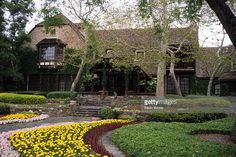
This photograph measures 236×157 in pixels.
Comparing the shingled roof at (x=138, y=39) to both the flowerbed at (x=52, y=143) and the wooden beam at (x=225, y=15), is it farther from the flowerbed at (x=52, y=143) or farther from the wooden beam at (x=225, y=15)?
the wooden beam at (x=225, y=15)

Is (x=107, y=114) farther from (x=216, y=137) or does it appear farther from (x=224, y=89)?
(x=224, y=89)

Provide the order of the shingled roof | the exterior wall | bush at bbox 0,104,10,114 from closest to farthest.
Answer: bush at bbox 0,104,10,114
the shingled roof
the exterior wall

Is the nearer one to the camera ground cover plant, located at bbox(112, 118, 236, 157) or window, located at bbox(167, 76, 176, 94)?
ground cover plant, located at bbox(112, 118, 236, 157)

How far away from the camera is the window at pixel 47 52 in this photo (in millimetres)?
42031

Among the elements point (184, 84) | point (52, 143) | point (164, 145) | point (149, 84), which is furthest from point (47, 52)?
point (164, 145)

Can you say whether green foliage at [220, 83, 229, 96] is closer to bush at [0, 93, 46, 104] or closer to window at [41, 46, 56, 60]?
window at [41, 46, 56, 60]

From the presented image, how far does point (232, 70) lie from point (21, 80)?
25.6m

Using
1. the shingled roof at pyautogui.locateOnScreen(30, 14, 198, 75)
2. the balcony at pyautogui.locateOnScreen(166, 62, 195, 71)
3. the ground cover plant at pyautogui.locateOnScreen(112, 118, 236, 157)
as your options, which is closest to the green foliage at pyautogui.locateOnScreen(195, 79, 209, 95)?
the balcony at pyautogui.locateOnScreen(166, 62, 195, 71)

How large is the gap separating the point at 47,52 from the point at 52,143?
3206 cm

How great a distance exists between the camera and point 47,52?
4250 centimetres

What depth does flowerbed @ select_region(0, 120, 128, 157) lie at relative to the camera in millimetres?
10312

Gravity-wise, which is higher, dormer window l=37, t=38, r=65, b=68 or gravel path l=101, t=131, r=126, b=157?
dormer window l=37, t=38, r=65, b=68

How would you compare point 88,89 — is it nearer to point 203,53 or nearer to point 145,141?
point 203,53

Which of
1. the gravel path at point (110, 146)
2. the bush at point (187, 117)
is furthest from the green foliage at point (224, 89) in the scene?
the gravel path at point (110, 146)
